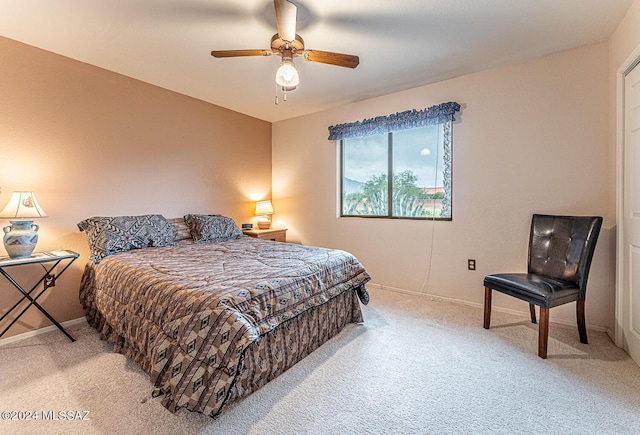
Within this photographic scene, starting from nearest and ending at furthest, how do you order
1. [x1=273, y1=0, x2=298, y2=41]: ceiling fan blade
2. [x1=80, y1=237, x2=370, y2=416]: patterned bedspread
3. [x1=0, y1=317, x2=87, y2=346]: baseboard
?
[x1=80, y1=237, x2=370, y2=416]: patterned bedspread
[x1=273, y1=0, x2=298, y2=41]: ceiling fan blade
[x1=0, y1=317, x2=87, y2=346]: baseboard

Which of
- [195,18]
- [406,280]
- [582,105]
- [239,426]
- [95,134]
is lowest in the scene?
[239,426]

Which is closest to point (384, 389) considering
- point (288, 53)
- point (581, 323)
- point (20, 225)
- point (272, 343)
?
point (272, 343)

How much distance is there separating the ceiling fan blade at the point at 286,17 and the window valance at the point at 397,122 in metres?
1.82

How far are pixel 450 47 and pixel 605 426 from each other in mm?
2739

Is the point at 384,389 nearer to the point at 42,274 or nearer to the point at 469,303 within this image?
the point at 469,303

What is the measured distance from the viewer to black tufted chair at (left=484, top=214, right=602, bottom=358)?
2.02 m

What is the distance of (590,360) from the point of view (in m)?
1.96

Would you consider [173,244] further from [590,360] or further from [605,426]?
[590,360]

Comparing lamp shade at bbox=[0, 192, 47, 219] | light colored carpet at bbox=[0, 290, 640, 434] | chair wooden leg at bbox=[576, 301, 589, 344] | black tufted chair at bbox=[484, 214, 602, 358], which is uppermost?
lamp shade at bbox=[0, 192, 47, 219]

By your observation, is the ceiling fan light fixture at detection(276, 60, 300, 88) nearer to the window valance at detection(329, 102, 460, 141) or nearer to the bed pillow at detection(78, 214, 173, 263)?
the window valance at detection(329, 102, 460, 141)

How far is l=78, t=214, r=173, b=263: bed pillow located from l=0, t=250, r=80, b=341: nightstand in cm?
18

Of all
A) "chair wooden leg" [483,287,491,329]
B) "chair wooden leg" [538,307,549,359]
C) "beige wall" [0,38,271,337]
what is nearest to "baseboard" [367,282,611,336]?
"chair wooden leg" [483,287,491,329]

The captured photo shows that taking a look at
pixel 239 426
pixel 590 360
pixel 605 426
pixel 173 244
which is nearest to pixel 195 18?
pixel 173 244

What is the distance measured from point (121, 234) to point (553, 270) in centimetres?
377
